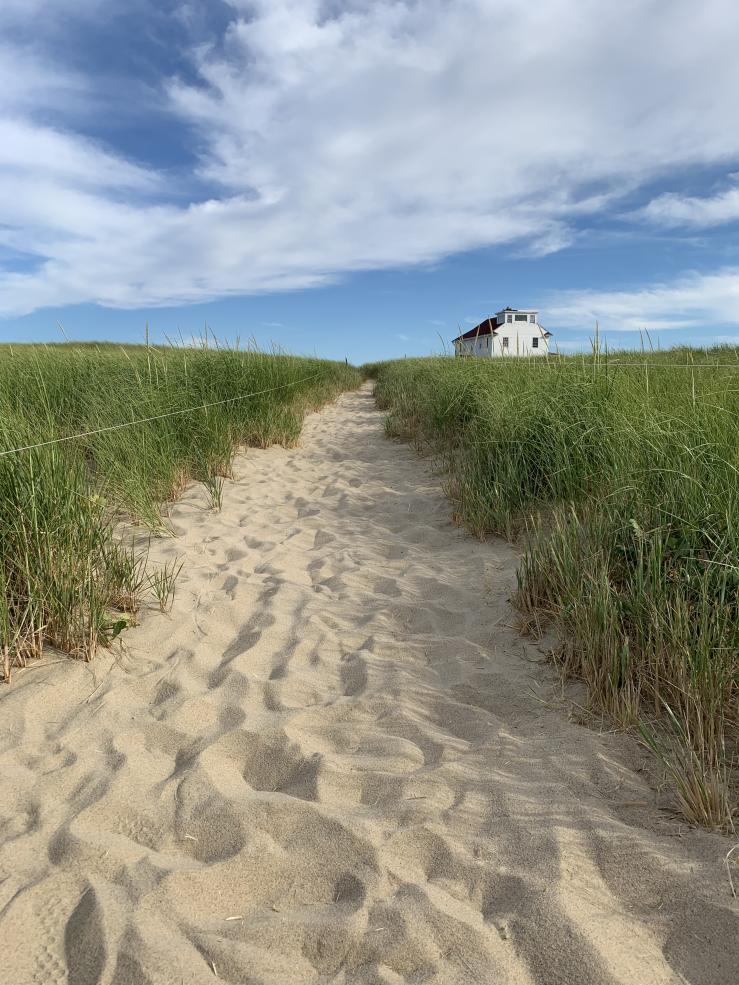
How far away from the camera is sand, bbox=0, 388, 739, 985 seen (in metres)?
1.29

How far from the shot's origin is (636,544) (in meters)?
2.42

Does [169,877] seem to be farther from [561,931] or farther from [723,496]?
[723,496]

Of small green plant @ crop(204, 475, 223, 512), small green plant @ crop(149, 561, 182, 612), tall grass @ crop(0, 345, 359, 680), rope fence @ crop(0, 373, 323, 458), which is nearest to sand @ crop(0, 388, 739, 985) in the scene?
small green plant @ crop(149, 561, 182, 612)

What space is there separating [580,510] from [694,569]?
1.27 metres

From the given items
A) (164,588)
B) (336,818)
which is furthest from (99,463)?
(336,818)

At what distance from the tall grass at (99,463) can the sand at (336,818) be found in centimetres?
19

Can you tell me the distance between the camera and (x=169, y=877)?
1486 mm

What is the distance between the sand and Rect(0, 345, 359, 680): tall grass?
0.19m

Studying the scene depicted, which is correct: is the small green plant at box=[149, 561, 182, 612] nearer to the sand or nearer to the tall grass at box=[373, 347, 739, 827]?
the sand

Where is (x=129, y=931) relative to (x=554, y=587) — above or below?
below

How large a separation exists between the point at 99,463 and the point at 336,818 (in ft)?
11.0

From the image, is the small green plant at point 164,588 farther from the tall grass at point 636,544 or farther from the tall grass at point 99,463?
the tall grass at point 636,544

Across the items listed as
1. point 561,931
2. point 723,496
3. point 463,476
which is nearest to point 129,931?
point 561,931

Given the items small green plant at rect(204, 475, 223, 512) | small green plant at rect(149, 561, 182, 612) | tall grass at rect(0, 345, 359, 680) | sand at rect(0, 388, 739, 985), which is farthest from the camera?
small green plant at rect(204, 475, 223, 512)
